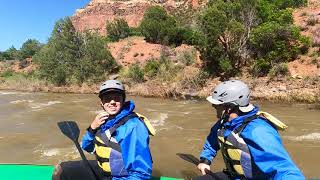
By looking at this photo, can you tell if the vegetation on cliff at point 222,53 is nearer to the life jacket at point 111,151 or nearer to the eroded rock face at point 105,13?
the life jacket at point 111,151

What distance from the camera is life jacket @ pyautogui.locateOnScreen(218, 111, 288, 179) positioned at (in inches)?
102

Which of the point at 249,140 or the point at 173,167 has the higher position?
the point at 249,140

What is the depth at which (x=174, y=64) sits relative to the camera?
21.3 metres

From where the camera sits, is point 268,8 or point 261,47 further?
point 268,8

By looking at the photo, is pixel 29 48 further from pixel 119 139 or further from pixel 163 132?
pixel 119 139

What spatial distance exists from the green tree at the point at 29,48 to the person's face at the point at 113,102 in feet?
127

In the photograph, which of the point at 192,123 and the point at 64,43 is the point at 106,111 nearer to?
the point at 192,123

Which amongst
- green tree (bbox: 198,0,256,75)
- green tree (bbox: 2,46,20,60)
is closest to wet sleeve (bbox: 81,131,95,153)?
green tree (bbox: 198,0,256,75)

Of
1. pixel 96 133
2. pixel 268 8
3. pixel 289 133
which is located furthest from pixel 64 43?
pixel 96 133

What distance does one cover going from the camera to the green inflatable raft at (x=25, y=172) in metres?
4.25

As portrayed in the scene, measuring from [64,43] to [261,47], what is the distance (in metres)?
12.6

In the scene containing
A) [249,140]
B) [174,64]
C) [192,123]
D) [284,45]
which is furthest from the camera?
[174,64]

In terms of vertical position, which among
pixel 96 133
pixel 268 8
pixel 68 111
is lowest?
pixel 68 111

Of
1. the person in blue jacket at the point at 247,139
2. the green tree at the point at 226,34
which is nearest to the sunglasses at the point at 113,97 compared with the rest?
the person in blue jacket at the point at 247,139
